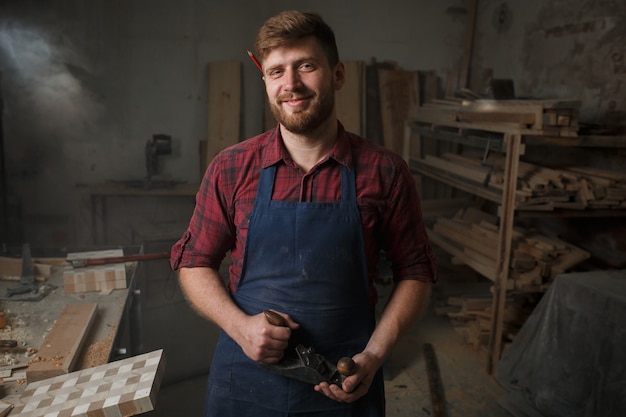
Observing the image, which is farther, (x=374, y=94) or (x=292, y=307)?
(x=374, y=94)

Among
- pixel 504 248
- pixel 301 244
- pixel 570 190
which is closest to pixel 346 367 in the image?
pixel 301 244

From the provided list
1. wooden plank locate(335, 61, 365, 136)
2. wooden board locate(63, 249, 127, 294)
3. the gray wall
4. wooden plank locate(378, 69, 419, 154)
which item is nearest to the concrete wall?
the gray wall

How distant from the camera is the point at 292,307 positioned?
5.57 feet

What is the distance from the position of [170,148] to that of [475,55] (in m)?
3.62

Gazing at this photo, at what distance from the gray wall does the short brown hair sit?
366cm

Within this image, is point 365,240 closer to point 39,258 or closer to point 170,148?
point 39,258

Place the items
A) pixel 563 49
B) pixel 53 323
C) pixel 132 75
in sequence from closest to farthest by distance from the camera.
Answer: pixel 53 323 → pixel 563 49 → pixel 132 75

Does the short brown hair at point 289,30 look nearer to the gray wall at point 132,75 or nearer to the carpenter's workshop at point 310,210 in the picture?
the carpenter's workshop at point 310,210

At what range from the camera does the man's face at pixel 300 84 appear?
5.44 ft

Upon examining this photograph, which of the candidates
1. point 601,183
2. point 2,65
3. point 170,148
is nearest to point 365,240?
point 601,183

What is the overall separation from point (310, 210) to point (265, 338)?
17.0 inches

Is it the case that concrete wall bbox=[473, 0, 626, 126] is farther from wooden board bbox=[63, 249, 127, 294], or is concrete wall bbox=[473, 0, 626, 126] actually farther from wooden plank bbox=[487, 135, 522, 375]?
wooden board bbox=[63, 249, 127, 294]

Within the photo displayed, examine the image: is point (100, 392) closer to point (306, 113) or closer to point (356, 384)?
point (356, 384)

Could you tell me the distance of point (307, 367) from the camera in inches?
62.4
